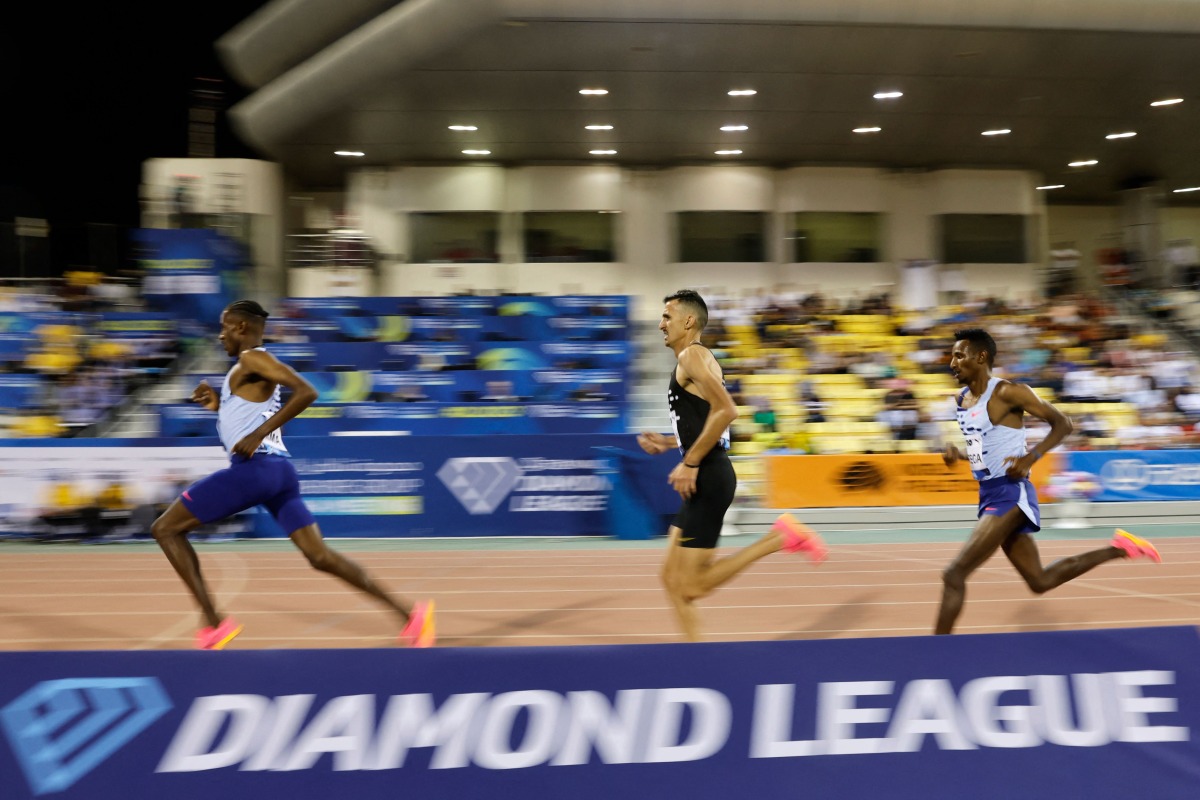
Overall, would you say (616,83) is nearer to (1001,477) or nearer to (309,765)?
(1001,477)

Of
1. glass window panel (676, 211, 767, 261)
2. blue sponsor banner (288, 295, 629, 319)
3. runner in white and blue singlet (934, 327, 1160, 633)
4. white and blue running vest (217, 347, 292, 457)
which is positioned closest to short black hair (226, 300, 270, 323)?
white and blue running vest (217, 347, 292, 457)

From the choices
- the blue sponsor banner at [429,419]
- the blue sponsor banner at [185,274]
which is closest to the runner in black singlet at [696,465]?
the blue sponsor banner at [429,419]

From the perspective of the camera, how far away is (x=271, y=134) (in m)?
20.7

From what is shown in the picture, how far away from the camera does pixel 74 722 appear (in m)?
2.88

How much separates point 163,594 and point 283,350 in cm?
1062

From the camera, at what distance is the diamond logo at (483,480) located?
1348 centimetres

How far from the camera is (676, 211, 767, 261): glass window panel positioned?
80.6 feet

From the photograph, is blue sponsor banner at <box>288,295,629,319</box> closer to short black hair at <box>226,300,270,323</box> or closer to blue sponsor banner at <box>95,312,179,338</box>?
blue sponsor banner at <box>95,312,179,338</box>

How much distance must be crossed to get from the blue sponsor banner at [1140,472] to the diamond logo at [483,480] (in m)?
8.59

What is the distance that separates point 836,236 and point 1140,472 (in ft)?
38.1

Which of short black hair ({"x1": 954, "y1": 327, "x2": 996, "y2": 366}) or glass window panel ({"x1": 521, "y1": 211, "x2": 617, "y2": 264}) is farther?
glass window panel ({"x1": 521, "y1": 211, "x2": 617, "y2": 264})

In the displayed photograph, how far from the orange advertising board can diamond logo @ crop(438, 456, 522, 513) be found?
156 inches

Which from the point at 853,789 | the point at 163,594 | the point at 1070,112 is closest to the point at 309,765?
the point at 853,789

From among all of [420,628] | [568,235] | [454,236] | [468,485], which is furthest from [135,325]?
[420,628]
